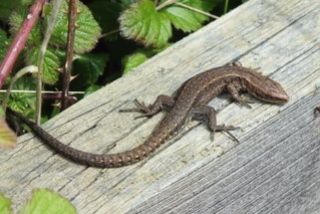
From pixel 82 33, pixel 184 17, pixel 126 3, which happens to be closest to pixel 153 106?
pixel 82 33

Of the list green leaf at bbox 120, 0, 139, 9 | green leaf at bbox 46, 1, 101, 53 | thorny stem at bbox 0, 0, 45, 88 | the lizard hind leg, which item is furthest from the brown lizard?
green leaf at bbox 120, 0, 139, 9

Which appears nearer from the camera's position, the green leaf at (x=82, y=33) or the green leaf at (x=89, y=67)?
the green leaf at (x=82, y=33)

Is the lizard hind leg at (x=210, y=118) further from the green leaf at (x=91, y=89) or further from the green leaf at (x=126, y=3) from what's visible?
the green leaf at (x=126, y=3)

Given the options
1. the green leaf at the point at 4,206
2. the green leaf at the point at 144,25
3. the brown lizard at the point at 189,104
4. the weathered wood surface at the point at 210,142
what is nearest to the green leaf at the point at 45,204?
the green leaf at the point at 4,206

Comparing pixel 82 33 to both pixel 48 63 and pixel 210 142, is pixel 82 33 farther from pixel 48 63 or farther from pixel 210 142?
pixel 210 142

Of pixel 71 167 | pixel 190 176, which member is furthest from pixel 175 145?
pixel 71 167

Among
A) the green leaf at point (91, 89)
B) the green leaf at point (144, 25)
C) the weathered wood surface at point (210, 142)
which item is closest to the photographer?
the weathered wood surface at point (210, 142)

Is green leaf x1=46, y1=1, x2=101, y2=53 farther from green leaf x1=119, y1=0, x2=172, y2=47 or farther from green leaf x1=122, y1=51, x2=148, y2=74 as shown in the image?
green leaf x1=122, y1=51, x2=148, y2=74
